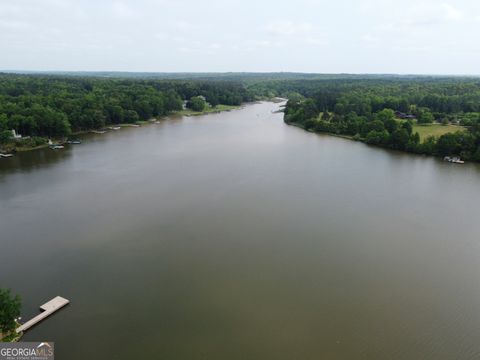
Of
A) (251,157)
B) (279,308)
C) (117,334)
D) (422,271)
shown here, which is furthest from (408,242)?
(251,157)

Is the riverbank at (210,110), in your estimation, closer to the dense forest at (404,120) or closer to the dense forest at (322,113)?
the dense forest at (322,113)

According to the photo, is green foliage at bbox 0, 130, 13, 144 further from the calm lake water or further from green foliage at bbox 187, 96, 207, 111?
green foliage at bbox 187, 96, 207, 111

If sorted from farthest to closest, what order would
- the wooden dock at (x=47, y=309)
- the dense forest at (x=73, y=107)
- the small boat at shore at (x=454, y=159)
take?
1. the dense forest at (x=73, y=107)
2. the small boat at shore at (x=454, y=159)
3. the wooden dock at (x=47, y=309)

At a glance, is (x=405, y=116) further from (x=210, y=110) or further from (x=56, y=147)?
(x=56, y=147)

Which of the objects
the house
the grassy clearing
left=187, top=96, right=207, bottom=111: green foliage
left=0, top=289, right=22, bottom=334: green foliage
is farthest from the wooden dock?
left=187, top=96, right=207, bottom=111: green foliage

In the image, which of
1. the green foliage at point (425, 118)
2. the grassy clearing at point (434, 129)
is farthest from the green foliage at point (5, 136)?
the green foliage at point (425, 118)

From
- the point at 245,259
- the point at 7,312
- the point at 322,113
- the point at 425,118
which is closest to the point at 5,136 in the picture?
the point at 7,312
